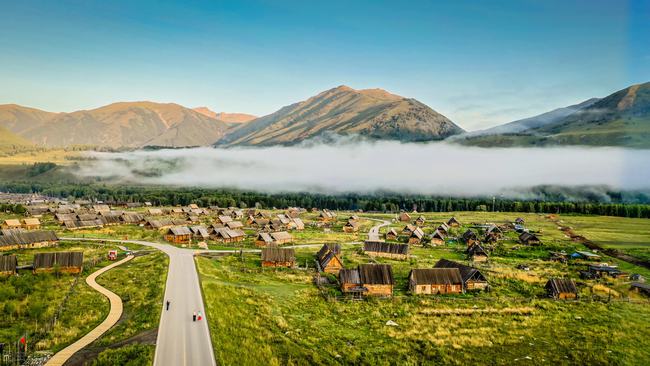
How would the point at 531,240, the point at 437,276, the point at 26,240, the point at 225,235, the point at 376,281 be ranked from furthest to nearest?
1. the point at 531,240
2. the point at 225,235
3. the point at 26,240
4. the point at 437,276
5. the point at 376,281

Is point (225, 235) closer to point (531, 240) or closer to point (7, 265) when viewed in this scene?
point (7, 265)

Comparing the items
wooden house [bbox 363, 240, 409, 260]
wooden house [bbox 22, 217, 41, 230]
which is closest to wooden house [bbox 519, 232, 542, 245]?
wooden house [bbox 363, 240, 409, 260]

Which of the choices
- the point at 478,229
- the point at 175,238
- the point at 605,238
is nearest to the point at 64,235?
the point at 175,238

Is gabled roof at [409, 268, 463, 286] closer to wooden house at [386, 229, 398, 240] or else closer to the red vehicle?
wooden house at [386, 229, 398, 240]

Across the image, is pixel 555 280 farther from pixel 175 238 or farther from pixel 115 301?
pixel 175 238

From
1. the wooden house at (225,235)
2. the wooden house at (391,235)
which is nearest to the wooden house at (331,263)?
the wooden house at (225,235)

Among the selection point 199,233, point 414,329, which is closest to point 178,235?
point 199,233
